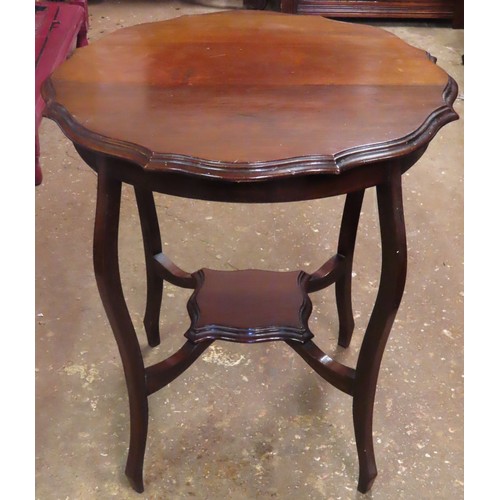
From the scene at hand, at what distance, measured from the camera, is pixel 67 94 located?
46.4 inches

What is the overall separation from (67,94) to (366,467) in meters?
0.96

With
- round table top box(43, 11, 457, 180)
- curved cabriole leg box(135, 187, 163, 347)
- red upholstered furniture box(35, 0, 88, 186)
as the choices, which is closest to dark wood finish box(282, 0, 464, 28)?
red upholstered furniture box(35, 0, 88, 186)

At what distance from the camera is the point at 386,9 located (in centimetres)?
377

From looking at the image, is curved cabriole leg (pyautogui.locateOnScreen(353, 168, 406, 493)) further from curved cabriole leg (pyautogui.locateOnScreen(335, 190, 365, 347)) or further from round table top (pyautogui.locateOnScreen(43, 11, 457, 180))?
curved cabriole leg (pyautogui.locateOnScreen(335, 190, 365, 347))

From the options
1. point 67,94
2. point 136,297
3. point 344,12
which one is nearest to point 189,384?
point 136,297

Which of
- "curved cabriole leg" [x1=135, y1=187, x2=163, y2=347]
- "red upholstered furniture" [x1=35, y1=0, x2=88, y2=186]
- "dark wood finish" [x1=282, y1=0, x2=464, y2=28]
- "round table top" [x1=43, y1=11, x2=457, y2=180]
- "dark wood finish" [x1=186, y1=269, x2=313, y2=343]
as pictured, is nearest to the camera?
"round table top" [x1=43, y1=11, x2=457, y2=180]

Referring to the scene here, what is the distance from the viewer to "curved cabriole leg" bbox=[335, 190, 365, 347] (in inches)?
61.6

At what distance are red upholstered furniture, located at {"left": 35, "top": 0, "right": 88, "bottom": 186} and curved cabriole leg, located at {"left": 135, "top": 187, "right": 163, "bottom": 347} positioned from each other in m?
0.94

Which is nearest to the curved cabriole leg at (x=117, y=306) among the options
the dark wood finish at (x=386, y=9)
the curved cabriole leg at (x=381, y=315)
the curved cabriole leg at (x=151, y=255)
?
→ the curved cabriole leg at (x=151, y=255)

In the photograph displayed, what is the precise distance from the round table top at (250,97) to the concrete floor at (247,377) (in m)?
0.78

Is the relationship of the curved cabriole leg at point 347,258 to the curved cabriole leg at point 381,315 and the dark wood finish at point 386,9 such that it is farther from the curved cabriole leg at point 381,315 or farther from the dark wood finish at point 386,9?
the dark wood finish at point 386,9

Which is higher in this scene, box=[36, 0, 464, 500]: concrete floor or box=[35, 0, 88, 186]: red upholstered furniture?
box=[35, 0, 88, 186]: red upholstered furniture

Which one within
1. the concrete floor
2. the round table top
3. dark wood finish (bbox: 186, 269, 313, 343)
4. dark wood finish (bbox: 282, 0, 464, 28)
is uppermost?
the round table top

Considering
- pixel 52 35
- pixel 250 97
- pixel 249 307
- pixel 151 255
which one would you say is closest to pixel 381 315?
pixel 249 307
